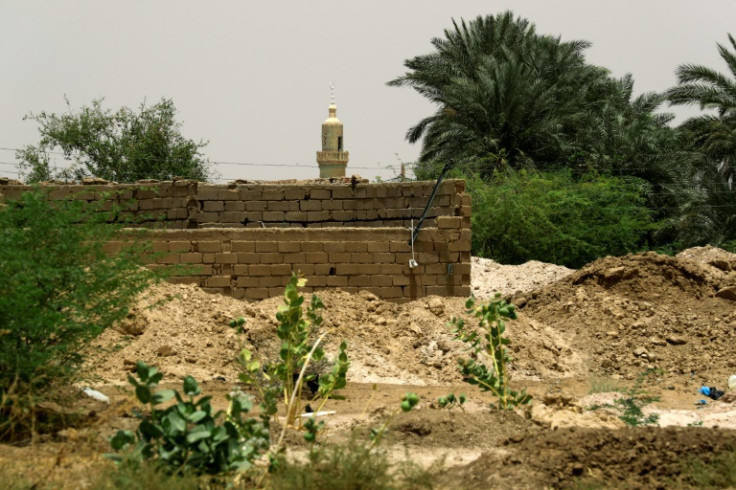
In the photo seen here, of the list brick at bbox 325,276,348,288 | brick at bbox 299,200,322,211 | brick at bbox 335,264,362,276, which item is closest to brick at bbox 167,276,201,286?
brick at bbox 325,276,348,288

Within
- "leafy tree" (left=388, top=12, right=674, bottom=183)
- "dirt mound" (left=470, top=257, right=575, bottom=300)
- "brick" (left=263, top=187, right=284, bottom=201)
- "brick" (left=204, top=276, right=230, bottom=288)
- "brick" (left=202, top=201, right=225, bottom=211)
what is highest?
"leafy tree" (left=388, top=12, right=674, bottom=183)

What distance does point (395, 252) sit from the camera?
14.6 m

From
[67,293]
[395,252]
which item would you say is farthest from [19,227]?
[395,252]

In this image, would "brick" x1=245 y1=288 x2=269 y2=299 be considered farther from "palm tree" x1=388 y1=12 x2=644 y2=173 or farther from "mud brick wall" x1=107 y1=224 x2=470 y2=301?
"palm tree" x1=388 y1=12 x2=644 y2=173

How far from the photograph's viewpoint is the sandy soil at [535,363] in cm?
723

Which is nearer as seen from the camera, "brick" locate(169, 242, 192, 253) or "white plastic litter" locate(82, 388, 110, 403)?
"white plastic litter" locate(82, 388, 110, 403)

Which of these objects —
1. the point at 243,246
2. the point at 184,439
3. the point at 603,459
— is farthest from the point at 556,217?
the point at 184,439

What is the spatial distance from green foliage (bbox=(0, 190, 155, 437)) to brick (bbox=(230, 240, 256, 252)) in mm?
5166

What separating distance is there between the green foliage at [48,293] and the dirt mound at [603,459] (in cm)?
309

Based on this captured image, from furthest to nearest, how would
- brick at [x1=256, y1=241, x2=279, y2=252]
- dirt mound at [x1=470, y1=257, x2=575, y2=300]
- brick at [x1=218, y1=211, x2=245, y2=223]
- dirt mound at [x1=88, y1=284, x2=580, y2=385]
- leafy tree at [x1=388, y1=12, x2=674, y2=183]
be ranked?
leafy tree at [x1=388, y1=12, x2=674, y2=183]
dirt mound at [x1=470, y1=257, x2=575, y2=300]
brick at [x1=218, y1=211, x2=245, y2=223]
brick at [x1=256, y1=241, x2=279, y2=252]
dirt mound at [x1=88, y1=284, x2=580, y2=385]

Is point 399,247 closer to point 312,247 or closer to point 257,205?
→ point 312,247

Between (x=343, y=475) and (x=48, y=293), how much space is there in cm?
330

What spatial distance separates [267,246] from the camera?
14523 millimetres

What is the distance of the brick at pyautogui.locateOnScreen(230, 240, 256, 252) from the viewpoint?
14.5 m
